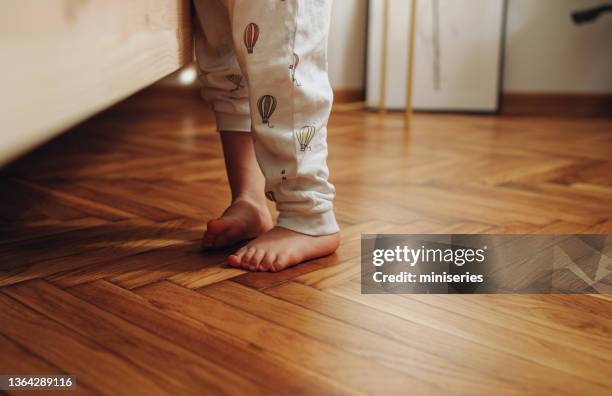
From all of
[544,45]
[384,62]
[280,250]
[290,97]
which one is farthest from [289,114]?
[544,45]

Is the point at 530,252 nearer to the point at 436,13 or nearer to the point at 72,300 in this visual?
the point at 72,300

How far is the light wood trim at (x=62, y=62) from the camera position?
0.30 m

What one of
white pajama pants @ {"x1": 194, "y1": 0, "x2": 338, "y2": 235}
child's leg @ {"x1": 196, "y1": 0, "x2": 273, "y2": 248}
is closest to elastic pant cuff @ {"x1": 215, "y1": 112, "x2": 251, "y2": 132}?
child's leg @ {"x1": 196, "y1": 0, "x2": 273, "y2": 248}

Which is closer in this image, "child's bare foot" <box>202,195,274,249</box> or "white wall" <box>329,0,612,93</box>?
"child's bare foot" <box>202,195,274,249</box>

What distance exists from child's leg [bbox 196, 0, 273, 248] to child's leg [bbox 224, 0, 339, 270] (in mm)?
70

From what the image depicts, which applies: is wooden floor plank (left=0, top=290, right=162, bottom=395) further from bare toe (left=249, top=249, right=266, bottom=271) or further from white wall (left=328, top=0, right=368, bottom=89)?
white wall (left=328, top=0, right=368, bottom=89)

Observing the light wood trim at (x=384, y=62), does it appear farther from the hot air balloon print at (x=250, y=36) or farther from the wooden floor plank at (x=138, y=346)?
the wooden floor plank at (x=138, y=346)

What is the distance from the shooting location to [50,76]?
1.09 feet

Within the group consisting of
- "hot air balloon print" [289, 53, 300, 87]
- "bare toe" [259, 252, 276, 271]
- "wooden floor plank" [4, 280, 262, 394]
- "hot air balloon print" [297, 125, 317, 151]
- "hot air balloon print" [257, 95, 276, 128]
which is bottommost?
"wooden floor plank" [4, 280, 262, 394]

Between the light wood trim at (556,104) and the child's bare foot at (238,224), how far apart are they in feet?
4.43

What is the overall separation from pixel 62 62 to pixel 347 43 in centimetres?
164

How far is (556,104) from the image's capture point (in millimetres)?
1897

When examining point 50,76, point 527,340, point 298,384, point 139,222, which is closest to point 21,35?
point 50,76

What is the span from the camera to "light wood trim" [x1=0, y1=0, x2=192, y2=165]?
30 centimetres
